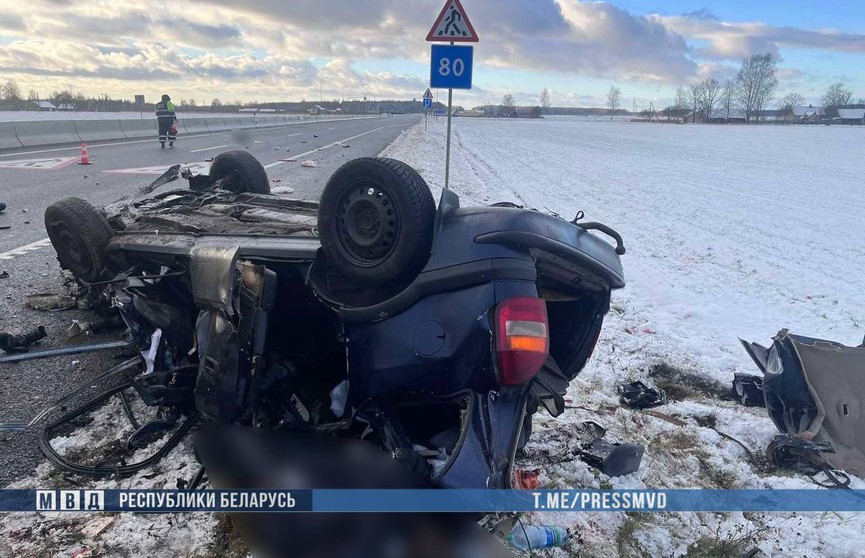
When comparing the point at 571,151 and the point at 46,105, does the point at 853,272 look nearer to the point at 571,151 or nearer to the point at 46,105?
the point at 571,151

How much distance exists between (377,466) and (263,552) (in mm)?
451

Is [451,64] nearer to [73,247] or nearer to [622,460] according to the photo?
[73,247]

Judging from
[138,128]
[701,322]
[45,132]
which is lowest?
[701,322]

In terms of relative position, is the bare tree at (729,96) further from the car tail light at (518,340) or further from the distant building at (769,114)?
the car tail light at (518,340)

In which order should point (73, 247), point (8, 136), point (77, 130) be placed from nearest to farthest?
point (73, 247)
point (8, 136)
point (77, 130)

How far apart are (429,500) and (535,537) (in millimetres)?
710

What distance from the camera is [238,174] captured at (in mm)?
4738

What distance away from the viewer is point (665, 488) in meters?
2.75

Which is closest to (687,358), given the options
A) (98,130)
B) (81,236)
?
(81,236)

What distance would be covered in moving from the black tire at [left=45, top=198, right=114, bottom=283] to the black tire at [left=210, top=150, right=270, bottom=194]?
121 centimetres

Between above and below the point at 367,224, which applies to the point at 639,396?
below

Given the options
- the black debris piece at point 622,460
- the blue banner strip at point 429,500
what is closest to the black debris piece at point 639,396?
the blue banner strip at point 429,500

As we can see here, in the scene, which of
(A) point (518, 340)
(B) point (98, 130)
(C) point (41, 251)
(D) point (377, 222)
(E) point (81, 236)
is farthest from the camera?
(B) point (98, 130)

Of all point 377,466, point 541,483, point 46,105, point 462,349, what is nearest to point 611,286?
point 462,349
